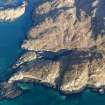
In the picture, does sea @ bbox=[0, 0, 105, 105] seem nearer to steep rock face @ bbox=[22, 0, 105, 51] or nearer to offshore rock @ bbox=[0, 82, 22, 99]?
offshore rock @ bbox=[0, 82, 22, 99]

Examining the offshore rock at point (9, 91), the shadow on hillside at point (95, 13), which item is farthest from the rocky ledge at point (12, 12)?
the offshore rock at point (9, 91)

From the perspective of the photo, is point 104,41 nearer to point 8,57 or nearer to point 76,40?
point 76,40

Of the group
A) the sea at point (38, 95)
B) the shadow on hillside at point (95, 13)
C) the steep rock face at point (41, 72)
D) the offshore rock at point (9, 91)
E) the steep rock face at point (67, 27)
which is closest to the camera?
the sea at point (38, 95)

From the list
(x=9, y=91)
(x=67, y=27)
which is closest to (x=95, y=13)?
(x=67, y=27)

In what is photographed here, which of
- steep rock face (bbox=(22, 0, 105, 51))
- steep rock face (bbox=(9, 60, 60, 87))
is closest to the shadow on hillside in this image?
steep rock face (bbox=(22, 0, 105, 51))

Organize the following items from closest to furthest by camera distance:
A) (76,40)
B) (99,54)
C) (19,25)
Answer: (99,54), (76,40), (19,25)

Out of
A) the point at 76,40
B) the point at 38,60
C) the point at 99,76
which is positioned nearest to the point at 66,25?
the point at 76,40

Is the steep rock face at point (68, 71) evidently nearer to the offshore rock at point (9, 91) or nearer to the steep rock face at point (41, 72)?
the steep rock face at point (41, 72)

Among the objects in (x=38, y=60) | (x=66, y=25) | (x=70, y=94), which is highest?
(x=66, y=25)
